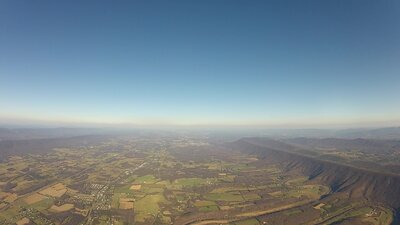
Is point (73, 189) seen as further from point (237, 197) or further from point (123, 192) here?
point (237, 197)

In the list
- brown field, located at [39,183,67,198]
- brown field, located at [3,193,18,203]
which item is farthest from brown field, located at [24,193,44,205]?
brown field, located at [3,193,18,203]

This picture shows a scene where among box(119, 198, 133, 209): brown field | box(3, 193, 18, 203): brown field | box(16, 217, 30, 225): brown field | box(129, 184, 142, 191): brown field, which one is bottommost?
box(16, 217, 30, 225): brown field

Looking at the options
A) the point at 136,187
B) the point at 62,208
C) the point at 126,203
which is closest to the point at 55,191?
the point at 62,208

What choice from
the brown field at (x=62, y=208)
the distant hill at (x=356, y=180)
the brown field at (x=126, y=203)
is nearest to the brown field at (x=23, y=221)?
the brown field at (x=62, y=208)

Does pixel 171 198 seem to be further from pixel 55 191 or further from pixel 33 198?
pixel 33 198

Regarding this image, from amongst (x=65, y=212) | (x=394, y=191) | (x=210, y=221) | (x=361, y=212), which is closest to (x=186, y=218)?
(x=210, y=221)

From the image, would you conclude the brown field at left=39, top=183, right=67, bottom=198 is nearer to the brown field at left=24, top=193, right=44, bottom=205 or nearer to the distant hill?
the brown field at left=24, top=193, right=44, bottom=205

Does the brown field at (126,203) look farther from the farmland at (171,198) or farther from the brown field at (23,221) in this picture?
the brown field at (23,221)

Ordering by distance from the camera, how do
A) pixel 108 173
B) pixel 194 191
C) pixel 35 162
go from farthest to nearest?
pixel 35 162 < pixel 108 173 < pixel 194 191
